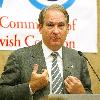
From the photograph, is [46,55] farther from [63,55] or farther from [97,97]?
[97,97]

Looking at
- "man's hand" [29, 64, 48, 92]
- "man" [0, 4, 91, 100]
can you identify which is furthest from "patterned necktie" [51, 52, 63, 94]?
"man's hand" [29, 64, 48, 92]

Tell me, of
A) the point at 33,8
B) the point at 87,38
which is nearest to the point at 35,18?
the point at 33,8

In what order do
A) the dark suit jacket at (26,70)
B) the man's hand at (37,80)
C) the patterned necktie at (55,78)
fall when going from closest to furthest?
the man's hand at (37,80) < the dark suit jacket at (26,70) < the patterned necktie at (55,78)

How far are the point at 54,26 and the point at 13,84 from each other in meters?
0.45

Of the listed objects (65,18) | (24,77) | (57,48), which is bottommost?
(24,77)

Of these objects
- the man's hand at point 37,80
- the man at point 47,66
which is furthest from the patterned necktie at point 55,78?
the man's hand at point 37,80

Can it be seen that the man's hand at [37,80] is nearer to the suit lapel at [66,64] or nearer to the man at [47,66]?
the man at [47,66]

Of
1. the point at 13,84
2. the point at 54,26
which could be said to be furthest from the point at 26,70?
the point at 54,26

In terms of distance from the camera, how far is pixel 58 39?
6.46 ft

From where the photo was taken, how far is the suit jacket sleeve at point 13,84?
5.89ft

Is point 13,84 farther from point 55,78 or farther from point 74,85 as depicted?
point 74,85

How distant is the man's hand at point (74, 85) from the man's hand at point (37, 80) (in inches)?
5.0

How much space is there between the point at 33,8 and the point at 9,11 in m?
0.19

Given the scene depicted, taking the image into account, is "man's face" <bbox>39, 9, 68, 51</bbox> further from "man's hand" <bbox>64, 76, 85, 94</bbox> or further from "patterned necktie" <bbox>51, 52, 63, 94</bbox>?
"man's hand" <bbox>64, 76, 85, 94</bbox>
